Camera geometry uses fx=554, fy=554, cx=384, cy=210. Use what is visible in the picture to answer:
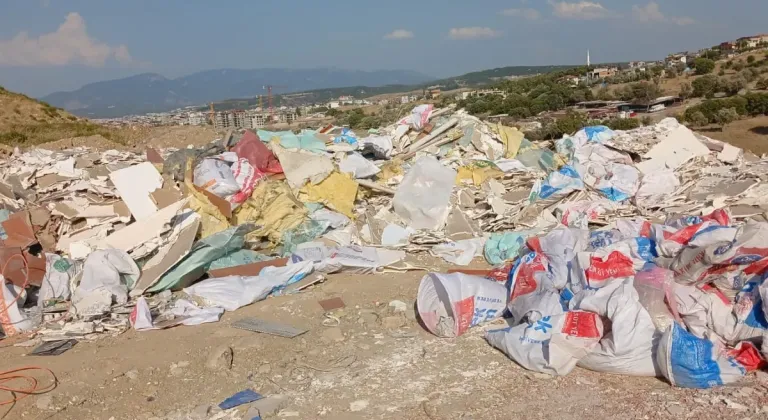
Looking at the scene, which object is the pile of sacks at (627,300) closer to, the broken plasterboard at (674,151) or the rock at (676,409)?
the rock at (676,409)

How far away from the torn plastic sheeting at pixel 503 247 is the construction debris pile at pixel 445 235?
0.02m

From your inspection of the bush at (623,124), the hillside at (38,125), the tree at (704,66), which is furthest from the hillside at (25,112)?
the tree at (704,66)

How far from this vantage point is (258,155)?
6.94 meters

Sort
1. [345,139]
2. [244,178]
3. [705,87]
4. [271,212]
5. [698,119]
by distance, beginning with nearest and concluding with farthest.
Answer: [271,212] → [244,178] → [345,139] → [698,119] → [705,87]

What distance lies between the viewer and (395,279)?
5398 millimetres

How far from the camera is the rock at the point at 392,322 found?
14.3 feet

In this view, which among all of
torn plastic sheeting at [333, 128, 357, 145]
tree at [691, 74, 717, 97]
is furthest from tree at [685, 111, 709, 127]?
torn plastic sheeting at [333, 128, 357, 145]

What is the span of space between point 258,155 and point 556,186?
147 inches

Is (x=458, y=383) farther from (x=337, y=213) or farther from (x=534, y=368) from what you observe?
(x=337, y=213)

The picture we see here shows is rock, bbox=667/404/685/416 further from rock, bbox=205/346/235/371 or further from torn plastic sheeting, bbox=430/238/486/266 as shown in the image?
torn plastic sheeting, bbox=430/238/486/266

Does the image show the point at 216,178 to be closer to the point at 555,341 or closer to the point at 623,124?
the point at 555,341

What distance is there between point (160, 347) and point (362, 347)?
1561 millimetres

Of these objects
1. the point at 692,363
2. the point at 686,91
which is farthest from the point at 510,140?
the point at 686,91

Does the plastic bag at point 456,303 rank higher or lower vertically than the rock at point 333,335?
higher
